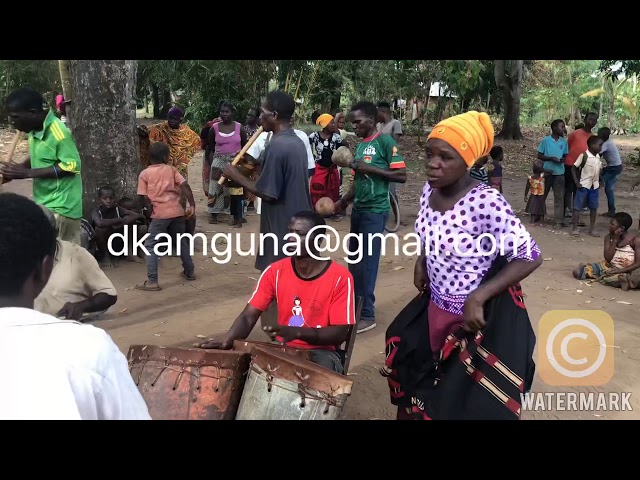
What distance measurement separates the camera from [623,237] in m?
6.88

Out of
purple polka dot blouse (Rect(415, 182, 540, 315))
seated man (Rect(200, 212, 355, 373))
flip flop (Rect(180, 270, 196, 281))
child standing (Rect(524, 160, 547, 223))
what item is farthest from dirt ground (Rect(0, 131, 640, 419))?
purple polka dot blouse (Rect(415, 182, 540, 315))

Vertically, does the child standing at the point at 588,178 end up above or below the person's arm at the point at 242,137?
below

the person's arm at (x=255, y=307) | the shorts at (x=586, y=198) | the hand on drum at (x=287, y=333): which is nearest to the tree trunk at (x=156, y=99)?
the shorts at (x=586, y=198)

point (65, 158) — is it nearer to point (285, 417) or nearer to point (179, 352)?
point (179, 352)

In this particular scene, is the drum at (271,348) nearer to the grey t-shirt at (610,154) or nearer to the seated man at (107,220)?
the seated man at (107,220)

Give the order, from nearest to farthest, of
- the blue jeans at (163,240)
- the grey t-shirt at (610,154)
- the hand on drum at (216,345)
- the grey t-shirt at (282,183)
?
the hand on drum at (216,345), the grey t-shirt at (282,183), the blue jeans at (163,240), the grey t-shirt at (610,154)

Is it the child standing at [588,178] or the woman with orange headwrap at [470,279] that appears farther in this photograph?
the child standing at [588,178]

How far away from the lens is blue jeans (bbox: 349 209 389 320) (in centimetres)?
512

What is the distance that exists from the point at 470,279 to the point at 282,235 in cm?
184

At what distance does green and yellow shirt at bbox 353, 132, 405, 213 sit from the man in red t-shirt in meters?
5.30

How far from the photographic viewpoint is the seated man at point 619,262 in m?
6.69

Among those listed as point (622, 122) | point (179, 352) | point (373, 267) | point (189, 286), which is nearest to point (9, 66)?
point (189, 286)

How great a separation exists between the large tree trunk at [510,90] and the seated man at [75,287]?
19387mm

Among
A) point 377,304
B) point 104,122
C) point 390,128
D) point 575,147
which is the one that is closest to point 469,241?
point 377,304
